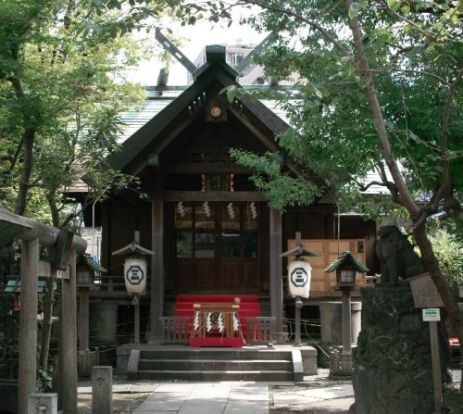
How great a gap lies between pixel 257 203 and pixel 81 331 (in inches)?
253

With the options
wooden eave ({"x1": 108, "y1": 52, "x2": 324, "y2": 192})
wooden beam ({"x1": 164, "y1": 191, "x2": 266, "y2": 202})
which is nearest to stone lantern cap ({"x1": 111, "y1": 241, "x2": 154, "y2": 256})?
wooden beam ({"x1": 164, "y1": 191, "x2": 266, "y2": 202})

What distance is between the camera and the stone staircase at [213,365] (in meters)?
16.0

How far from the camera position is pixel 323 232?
2194 cm

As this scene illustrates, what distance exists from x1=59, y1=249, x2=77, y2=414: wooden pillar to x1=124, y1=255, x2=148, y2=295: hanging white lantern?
611cm

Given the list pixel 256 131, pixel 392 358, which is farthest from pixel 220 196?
pixel 392 358

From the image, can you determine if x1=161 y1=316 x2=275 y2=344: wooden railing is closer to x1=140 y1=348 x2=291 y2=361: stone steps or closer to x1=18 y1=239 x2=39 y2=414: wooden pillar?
x1=140 y1=348 x2=291 y2=361: stone steps

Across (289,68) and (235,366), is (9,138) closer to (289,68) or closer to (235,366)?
(289,68)

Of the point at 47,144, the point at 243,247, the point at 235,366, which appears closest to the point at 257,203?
the point at 243,247

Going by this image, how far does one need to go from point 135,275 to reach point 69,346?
21.6 feet

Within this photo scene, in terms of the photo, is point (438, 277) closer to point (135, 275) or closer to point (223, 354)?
point (223, 354)

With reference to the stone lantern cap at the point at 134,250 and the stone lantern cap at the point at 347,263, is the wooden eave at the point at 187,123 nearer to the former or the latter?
the stone lantern cap at the point at 134,250

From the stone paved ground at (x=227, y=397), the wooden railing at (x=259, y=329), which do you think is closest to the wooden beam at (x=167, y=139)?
the wooden railing at (x=259, y=329)

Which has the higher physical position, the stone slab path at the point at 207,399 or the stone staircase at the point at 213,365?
the stone staircase at the point at 213,365

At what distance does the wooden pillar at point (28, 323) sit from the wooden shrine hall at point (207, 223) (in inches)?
315
